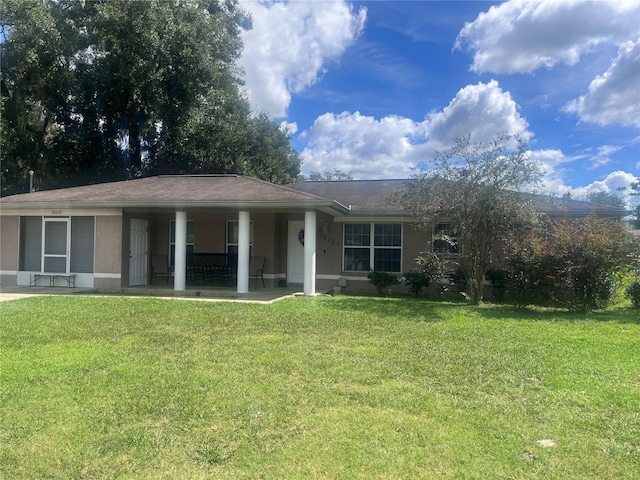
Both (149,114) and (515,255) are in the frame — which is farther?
(149,114)

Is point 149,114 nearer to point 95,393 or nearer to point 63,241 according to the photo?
point 63,241

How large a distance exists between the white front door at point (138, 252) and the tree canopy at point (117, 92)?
1037 cm

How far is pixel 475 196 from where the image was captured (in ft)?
34.9

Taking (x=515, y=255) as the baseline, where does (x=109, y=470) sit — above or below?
below

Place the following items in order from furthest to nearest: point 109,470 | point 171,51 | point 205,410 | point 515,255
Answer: point 171,51 < point 515,255 < point 205,410 < point 109,470

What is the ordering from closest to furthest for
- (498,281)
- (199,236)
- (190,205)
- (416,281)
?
(190,205) < (498,281) < (416,281) < (199,236)

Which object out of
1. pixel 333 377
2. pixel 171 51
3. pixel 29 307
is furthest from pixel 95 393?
pixel 171 51

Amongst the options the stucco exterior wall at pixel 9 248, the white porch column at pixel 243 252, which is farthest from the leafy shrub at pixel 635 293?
the stucco exterior wall at pixel 9 248

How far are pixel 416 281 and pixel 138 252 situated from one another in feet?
28.6

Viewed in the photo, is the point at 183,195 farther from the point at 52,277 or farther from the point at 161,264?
the point at 52,277

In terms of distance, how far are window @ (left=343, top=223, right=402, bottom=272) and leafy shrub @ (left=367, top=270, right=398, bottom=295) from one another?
872 mm

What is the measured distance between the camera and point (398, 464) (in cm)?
317

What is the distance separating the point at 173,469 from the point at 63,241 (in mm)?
12821

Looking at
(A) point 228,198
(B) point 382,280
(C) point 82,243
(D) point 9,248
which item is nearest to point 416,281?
(B) point 382,280
